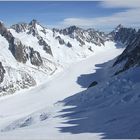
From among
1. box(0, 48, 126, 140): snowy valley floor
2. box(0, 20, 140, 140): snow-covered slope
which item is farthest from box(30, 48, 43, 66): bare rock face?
box(0, 20, 140, 140): snow-covered slope

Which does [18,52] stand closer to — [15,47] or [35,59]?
[15,47]

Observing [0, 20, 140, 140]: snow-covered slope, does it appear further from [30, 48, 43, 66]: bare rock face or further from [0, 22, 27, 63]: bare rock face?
[30, 48, 43, 66]: bare rock face

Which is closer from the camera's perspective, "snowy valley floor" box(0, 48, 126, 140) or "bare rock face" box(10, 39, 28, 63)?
"snowy valley floor" box(0, 48, 126, 140)

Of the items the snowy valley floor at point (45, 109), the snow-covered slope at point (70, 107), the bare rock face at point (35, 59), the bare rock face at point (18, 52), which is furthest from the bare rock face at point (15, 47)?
the snowy valley floor at point (45, 109)

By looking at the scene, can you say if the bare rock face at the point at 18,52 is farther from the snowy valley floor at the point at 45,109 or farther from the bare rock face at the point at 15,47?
the snowy valley floor at the point at 45,109

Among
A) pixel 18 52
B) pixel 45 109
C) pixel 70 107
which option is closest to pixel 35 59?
pixel 18 52

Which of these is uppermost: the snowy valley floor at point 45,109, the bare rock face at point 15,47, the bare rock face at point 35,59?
the bare rock face at point 15,47

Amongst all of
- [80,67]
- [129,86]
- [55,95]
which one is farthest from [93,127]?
[80,67]

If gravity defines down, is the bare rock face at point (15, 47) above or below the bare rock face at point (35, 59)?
above
